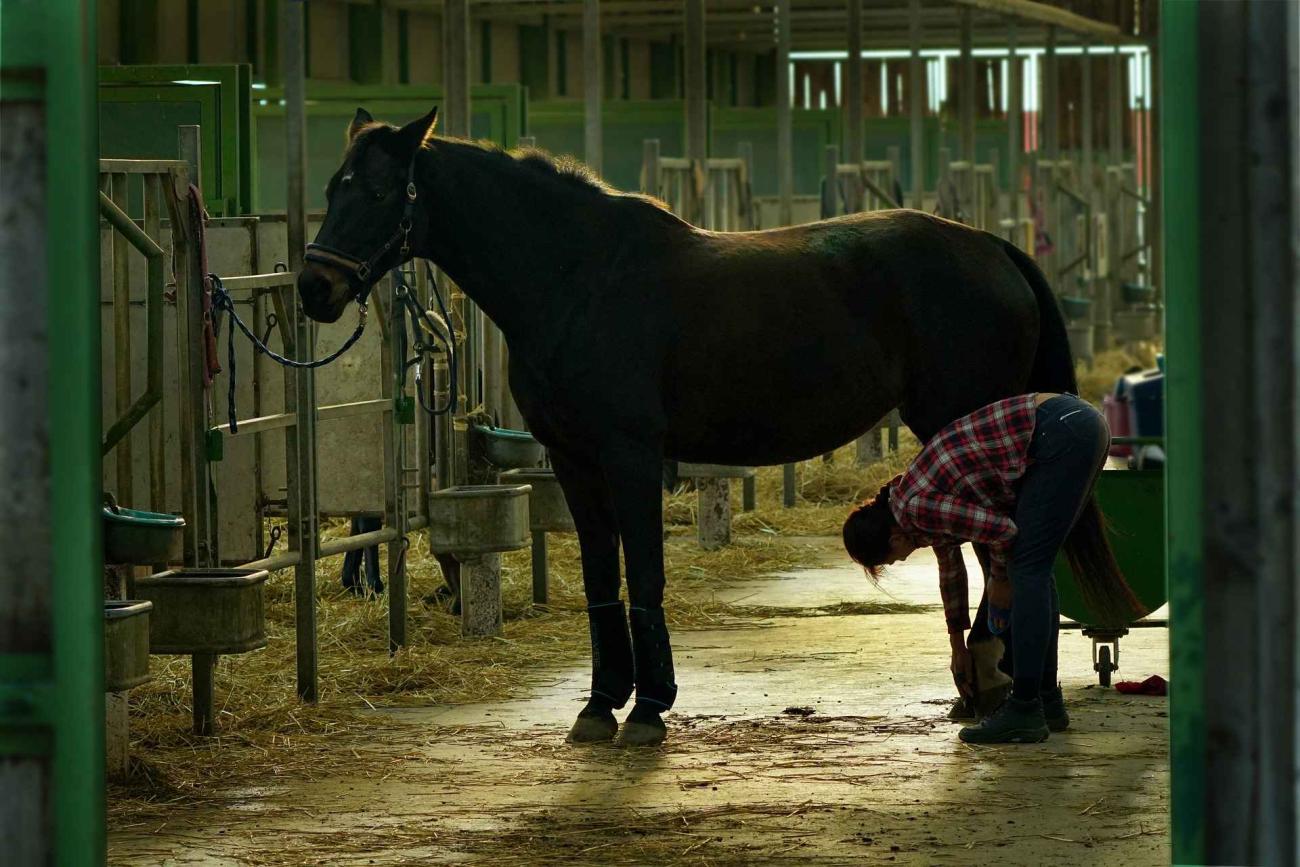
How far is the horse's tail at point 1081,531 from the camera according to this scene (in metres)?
6.03

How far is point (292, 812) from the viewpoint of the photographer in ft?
17.0

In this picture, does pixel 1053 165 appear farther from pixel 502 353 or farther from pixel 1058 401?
pixel 1058 401

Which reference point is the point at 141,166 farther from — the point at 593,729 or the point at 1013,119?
the point at 1013,119

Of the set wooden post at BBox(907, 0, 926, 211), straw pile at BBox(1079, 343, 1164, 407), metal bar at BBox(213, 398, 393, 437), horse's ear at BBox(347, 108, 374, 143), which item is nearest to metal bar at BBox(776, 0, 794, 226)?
wooden post at BBox(907, 0, 926, 211)

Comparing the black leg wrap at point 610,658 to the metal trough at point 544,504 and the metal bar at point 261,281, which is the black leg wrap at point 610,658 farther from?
the metal trough at point 544,504

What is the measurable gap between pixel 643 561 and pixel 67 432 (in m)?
3.91

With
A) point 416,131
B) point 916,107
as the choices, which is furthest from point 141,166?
point 916,107

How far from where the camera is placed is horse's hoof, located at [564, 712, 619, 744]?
6.00m

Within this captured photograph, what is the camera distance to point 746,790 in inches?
210

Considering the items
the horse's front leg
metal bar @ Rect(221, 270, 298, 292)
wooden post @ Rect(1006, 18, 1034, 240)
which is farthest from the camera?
wooden post @ Rect(1006, 18, 1034, 240)

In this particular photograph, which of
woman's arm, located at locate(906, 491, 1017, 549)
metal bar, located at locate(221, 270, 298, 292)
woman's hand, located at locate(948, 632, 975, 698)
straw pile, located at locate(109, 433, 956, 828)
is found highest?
metal bar, located at locate(221, 270, 298, 292)

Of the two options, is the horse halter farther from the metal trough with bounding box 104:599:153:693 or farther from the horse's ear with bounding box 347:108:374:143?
the metal trough with bounding box 104:599:153:693

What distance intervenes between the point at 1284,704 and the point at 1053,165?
17838 millimetres

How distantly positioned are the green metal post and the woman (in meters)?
3.49
